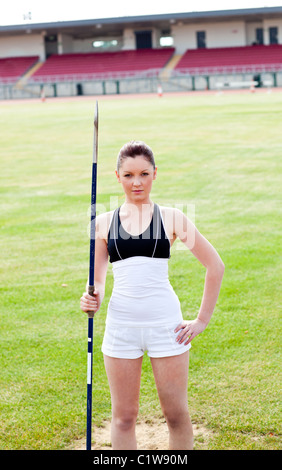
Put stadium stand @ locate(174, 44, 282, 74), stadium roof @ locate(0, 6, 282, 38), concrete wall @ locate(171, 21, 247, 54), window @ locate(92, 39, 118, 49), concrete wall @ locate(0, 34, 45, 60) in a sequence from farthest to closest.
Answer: concrete wall @ locate(0, 34, 45, 60) < window @ locate(92, 39, 118, 49) < concrete wall @ locate(171, 21, 247, 54) < stadium roof @ locate(0, 6, 282, 38) < stadium stand @ locate(174, 44, 282, 74)

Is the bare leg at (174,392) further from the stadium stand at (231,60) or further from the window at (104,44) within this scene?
the window at (104,44)

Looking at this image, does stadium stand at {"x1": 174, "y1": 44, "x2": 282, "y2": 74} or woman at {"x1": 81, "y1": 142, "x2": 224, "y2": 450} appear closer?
woman at {"x1": 81, "y1": 142, "x2": 224, "y2": 450}

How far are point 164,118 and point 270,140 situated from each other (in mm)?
7162

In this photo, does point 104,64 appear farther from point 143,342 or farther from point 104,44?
point 143,342

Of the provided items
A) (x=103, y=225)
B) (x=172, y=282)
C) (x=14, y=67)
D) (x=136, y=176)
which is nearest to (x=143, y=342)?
(x=103, y=225)

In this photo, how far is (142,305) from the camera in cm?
318

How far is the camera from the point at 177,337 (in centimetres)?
320

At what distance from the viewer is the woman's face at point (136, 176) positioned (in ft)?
10.5

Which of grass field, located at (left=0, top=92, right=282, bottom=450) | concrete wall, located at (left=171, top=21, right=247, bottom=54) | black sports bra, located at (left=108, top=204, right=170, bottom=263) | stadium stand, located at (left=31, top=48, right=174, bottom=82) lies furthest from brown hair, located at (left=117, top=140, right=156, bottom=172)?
concrete wall, located at (left=171, top=21, right=247, bottom=54)

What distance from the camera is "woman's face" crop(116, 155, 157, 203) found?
3.20 metres

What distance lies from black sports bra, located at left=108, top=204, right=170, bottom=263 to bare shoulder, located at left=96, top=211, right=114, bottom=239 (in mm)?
48

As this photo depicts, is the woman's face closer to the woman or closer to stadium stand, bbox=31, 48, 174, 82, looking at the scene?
the woman
